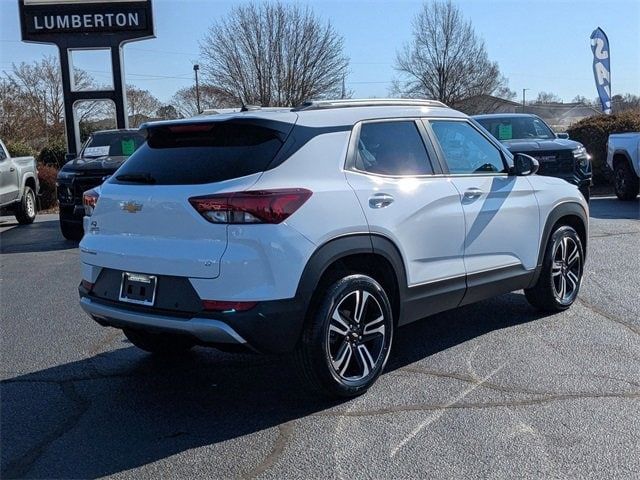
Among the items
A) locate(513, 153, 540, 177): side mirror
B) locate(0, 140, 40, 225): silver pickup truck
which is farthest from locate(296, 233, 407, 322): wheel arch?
locate(0, 140, 40, 225): silver pickup truck

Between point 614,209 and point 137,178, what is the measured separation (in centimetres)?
1168

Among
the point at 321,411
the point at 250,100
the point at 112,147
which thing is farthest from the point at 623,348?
the point at 250,100

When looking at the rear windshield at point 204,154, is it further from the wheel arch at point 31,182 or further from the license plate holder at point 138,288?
the wheel arch at point 31,182

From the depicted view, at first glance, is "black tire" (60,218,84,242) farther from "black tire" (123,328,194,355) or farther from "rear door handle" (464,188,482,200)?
"rear door handle" (464,188,482,200)

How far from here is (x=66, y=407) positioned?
444 centimetres

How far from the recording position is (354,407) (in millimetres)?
4340

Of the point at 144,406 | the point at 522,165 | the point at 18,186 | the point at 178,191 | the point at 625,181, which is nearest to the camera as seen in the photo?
the point at 178,191

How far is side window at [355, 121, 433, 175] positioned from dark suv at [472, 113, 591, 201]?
6541mm

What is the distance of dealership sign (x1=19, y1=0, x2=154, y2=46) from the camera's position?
1811 centimetres

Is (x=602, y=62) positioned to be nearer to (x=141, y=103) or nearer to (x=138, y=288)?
(x=138, y=288)

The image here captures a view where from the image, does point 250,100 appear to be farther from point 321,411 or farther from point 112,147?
point 321,411

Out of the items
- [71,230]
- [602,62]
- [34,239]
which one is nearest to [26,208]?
[34,239]

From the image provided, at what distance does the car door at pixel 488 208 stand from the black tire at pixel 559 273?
0.96 feet

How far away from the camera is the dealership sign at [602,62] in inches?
982
